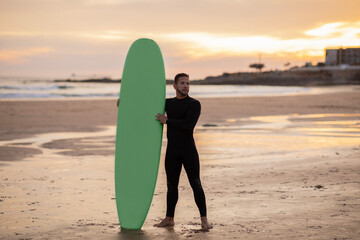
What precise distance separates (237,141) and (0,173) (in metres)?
5.02

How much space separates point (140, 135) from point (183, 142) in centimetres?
50

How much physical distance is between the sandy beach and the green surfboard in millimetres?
259

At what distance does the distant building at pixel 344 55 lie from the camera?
142625 mm

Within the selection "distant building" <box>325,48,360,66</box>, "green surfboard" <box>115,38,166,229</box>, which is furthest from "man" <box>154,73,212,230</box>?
"distant building" <box>325,48,360,66</box>

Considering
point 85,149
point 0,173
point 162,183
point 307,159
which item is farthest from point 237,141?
point 0,173

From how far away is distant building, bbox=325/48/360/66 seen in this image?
143 m

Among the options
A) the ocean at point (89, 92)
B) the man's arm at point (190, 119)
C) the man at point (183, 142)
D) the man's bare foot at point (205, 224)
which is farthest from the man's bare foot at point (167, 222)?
the ocean at point (89, 92)

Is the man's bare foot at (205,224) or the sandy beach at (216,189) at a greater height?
the man's bare foot at (205,224)

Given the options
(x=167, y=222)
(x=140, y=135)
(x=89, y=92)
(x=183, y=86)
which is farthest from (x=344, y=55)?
(x=167, y=222)

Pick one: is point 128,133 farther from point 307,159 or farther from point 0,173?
point 307,159

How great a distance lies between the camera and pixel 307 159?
790cm

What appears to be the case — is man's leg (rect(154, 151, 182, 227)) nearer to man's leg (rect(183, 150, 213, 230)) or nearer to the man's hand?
man's leg (rect(183, 150, 213, 230))

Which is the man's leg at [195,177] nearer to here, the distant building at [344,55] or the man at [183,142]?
the man at [183,142]

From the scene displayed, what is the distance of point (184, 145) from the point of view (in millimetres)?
4359
